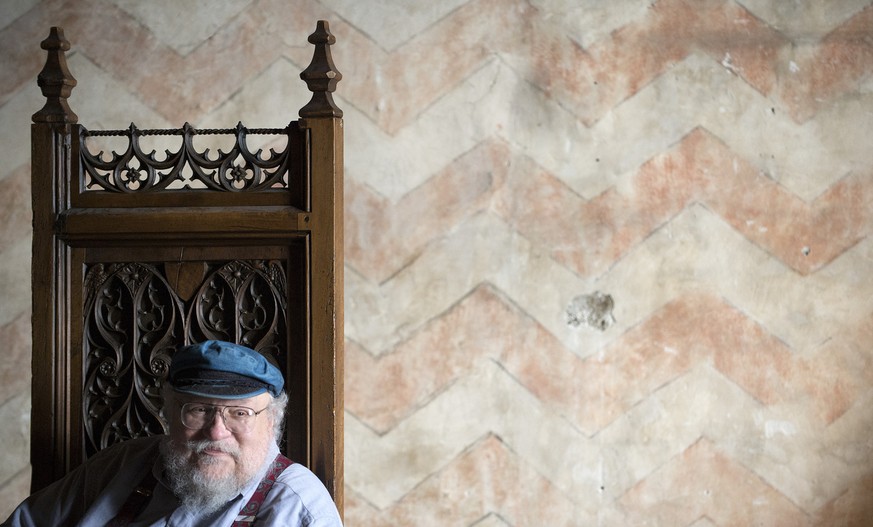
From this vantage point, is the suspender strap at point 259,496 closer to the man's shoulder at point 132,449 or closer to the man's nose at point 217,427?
the man's nose at point 217,427

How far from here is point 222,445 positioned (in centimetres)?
182

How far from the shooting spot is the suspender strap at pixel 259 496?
1793mm

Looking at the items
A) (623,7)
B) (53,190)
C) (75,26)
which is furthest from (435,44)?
(53,190)

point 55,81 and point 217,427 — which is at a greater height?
point 55,81

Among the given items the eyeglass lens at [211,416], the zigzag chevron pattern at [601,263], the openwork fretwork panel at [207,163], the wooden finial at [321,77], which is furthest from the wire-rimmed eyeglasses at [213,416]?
the zigzag chevron pattern at [601,263]

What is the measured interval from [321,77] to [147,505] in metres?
0.96

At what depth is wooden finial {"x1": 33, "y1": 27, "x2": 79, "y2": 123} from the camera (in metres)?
1.99

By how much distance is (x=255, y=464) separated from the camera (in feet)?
5.99

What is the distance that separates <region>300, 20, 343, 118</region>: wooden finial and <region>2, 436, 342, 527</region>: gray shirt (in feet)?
2.30

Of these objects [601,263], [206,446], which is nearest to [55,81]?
[206,446]

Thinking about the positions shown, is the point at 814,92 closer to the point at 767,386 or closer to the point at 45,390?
the point at 767,386

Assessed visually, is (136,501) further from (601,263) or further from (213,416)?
(601,263)

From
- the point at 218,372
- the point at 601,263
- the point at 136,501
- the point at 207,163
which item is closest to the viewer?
the point at 218,372

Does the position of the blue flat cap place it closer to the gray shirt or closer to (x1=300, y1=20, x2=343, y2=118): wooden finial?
the gray shirt
